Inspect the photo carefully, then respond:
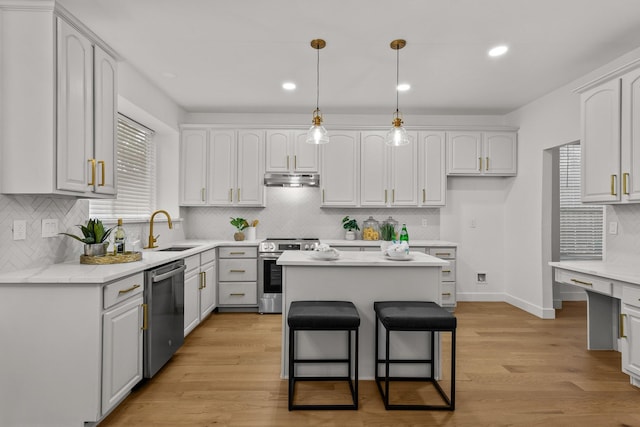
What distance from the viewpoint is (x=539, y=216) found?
447 centimetres

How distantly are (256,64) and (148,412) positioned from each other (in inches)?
120

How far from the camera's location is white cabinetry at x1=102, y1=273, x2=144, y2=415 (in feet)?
6.99

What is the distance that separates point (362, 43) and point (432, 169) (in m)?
2.39

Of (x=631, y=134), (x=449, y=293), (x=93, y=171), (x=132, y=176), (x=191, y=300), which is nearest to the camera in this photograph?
(x=93, y=171)

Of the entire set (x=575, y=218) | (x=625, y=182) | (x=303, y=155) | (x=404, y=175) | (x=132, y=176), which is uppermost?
(x=303, y=155)

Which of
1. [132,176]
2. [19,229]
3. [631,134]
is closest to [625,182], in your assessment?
[631,134]

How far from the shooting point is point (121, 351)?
90.4 inches

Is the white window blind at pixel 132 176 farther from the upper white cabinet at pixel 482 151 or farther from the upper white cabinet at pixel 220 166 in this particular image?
the upper white cabinet at pixel 482 151

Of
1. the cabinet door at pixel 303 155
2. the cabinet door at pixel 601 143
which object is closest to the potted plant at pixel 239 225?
the cabinet door at pixel 303 155

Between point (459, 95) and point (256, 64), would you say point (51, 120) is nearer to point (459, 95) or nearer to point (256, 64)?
point (256, 64)

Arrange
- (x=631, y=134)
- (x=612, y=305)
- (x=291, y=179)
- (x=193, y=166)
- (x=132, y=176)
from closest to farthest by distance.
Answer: (x=631, y=134) → (x=612, y=305) → (x=132, y=176) → (x=291, y=179) → (x=193, y=166)

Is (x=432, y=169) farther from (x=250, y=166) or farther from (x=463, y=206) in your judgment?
(x=250, y=166)

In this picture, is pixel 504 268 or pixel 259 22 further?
pixel 504 268

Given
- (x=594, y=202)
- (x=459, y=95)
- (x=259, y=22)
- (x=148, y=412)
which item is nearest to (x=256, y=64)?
(x=259, y=22)
